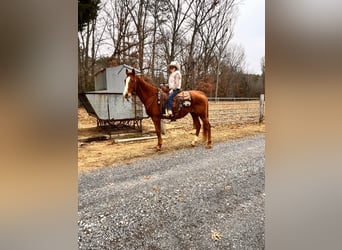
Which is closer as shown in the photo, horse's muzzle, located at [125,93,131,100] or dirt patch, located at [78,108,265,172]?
dirt patch, located at [78,108,265,172]

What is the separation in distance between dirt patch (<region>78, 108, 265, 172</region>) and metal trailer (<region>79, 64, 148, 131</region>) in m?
0.04

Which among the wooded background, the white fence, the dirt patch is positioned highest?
the wooded background

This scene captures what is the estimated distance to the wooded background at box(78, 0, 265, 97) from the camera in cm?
115

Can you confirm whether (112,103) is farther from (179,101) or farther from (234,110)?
(234,110)

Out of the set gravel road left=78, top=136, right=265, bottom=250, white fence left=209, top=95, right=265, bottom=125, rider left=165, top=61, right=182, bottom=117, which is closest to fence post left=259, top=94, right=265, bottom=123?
white fence left=209, top=95, right=265, bottom=125

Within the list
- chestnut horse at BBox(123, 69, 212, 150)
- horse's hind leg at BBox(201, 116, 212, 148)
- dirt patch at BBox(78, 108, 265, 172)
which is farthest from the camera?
horse's hind leg at BBox(201, 116, 212, 148)

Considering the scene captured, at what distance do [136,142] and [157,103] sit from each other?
0.20 m

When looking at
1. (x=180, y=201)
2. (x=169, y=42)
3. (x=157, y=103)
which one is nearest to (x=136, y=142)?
(x=157, y=103)

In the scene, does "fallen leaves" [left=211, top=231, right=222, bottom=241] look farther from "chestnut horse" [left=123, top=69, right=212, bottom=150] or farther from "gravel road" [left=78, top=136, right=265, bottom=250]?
"chestnut horse" [left=123, top=69, right=212, bottom=150]

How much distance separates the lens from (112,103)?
1.22 m

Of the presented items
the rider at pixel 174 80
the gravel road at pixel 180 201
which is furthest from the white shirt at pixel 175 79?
the gravel road at pixel 180 201

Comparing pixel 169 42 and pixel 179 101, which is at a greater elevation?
pixel 169 42
